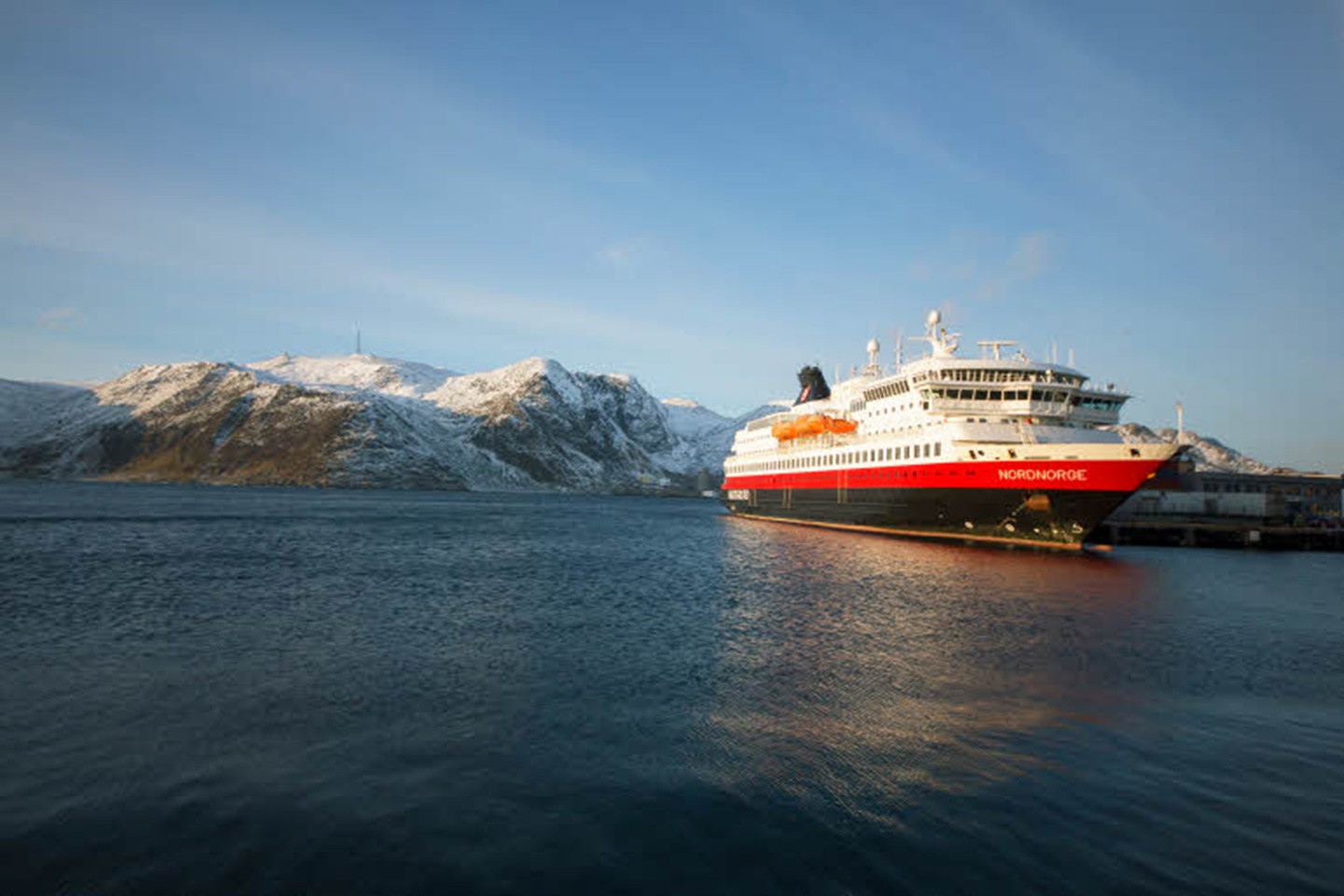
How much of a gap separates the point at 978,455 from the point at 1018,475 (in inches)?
120

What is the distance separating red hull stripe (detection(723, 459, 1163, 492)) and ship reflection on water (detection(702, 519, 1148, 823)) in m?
6.56

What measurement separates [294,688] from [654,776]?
9.95m

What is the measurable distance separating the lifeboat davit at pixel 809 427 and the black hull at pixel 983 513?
21.6 ft

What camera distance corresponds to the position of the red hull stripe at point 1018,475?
140 feet

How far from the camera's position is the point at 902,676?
18.9 meters

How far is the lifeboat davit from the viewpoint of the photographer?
6769 cm

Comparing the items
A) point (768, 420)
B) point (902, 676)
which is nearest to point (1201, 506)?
point (768, 420)

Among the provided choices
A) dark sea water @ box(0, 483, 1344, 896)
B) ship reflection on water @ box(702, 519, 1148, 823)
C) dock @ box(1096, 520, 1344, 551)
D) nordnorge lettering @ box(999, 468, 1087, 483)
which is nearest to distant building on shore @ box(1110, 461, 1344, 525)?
dock @ box(1096, 520, 1344, 551)

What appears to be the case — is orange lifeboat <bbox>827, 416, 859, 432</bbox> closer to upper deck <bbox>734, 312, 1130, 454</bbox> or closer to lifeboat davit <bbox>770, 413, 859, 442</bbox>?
lifeboat davit <bbox>770, 413, 859, 442</bbox>

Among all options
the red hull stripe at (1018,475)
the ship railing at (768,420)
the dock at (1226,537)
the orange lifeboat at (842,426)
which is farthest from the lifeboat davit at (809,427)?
the dock at (1226,537)

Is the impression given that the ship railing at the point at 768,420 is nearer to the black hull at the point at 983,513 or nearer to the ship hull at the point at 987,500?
the ship hull at the point at 987,500

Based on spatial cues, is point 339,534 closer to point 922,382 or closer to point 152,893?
point 922,382

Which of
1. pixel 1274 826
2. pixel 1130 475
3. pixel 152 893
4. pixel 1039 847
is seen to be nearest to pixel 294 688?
pixel 152 893

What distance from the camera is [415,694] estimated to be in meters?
16.4
